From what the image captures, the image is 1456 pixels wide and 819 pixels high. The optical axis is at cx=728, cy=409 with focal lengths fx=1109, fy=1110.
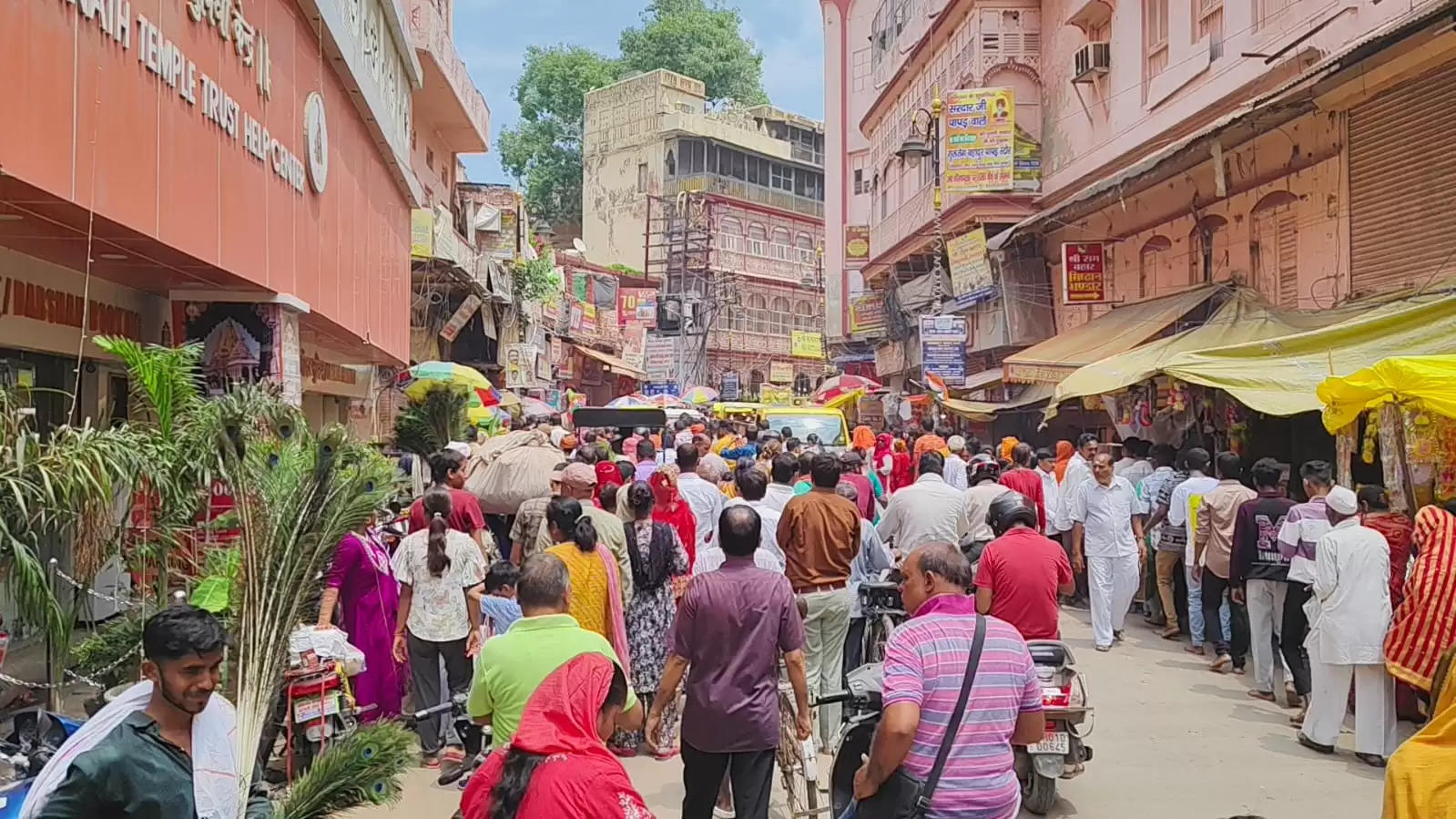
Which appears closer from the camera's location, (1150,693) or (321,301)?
(1150,693)

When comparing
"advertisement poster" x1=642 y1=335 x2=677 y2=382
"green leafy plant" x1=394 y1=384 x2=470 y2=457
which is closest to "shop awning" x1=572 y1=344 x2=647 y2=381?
"advertisement poster" x1=642 y1=335 x2=677 y2=382

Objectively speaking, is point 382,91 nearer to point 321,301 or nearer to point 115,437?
point 321,301

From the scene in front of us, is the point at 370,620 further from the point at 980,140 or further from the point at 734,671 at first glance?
the point at 980,140

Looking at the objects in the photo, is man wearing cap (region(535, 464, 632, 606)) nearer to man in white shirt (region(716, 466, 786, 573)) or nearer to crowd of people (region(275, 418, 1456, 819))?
crowd of people (region(275, 418, 1456, 819))

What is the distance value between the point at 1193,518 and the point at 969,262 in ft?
41.5

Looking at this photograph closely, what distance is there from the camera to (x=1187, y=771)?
6570mm

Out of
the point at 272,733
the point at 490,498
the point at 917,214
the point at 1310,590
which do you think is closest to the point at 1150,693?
the point at 1310,590

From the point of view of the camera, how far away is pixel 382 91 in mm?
14453

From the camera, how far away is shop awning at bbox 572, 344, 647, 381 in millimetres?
42000

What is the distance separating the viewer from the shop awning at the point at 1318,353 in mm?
8766

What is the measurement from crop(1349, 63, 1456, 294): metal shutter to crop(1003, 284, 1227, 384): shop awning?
2.91 meters

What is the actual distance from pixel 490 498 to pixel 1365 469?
26.3 feet

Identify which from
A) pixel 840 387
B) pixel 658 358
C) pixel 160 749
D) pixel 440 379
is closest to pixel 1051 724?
pixel 160 749

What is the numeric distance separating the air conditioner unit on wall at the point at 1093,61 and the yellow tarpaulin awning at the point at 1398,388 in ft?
40.5
